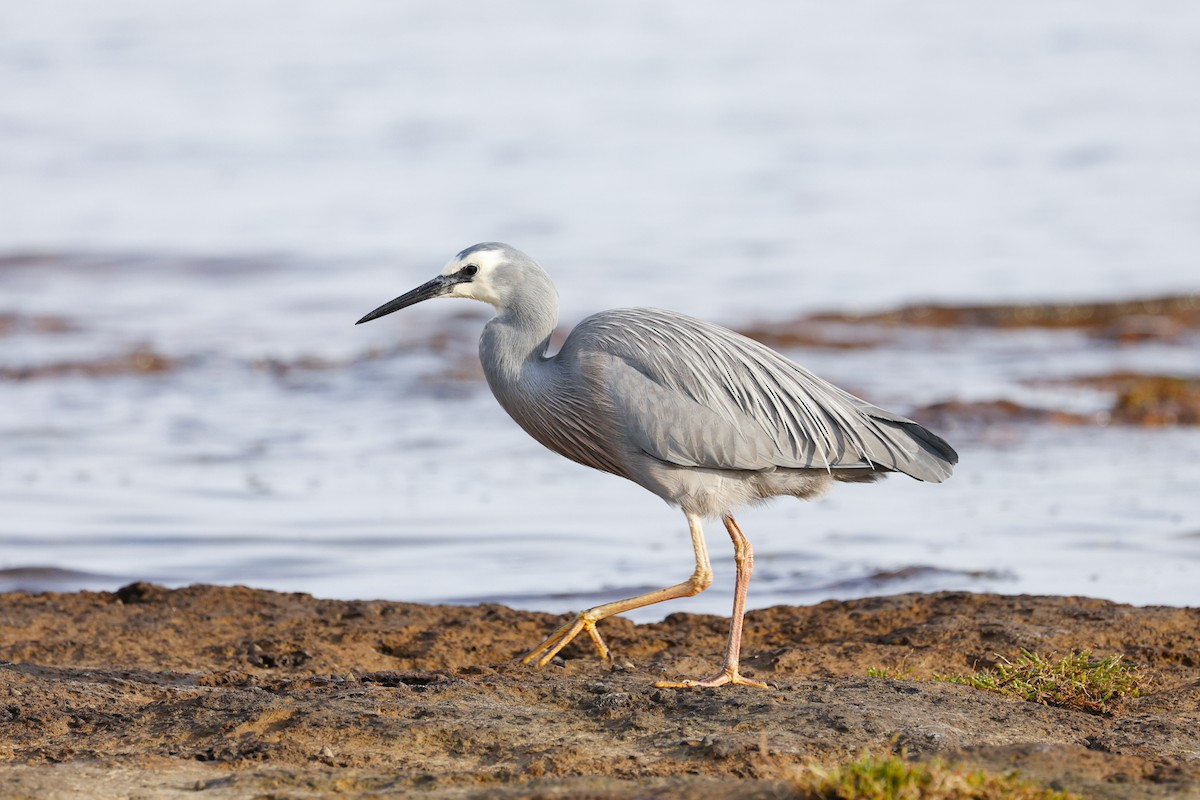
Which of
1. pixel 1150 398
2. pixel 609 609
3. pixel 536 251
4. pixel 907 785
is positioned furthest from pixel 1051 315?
pixel 907 785

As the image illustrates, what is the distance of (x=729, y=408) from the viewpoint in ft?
21.1

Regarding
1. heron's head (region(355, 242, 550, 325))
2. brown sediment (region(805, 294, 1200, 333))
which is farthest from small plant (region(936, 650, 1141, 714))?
brown sediment (region(805, 294, 1200, 333))

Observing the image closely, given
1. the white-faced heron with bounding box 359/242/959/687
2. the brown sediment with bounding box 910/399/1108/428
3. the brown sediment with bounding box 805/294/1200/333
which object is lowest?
the white-faced heron with bounding box 359/242/959/687

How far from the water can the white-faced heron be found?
2.00 metres

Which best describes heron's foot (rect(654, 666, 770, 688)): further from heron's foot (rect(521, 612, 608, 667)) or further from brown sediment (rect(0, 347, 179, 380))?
brown sediment (rect(0, 347, 179, 380))

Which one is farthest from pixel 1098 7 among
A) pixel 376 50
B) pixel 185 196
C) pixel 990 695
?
pixel 990 695

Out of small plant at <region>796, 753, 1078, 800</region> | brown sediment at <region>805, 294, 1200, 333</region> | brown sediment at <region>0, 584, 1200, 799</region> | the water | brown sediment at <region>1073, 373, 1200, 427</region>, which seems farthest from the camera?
brown sediment at <region>805, 294, 1200, 333</region>

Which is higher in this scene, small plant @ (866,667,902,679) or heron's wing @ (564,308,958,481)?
heron's wing @ (564,308,958,481)

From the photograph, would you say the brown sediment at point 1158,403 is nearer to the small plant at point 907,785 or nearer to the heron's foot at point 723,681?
the heron's foot at point 723,681

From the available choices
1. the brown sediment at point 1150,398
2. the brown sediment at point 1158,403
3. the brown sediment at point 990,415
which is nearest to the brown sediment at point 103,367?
the brown sediment at point 990,415

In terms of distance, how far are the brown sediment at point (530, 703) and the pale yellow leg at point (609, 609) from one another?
0.12m

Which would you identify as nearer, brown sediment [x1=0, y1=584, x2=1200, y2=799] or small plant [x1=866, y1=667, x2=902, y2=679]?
brown sediment [x1=0, y1=584, x2=1200, y2=799]

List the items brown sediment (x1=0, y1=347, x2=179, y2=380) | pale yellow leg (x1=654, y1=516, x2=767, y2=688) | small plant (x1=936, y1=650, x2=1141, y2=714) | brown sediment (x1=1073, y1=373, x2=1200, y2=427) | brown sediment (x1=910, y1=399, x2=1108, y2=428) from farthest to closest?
brown sediment (x1=0, y1=347, x2=179, y2=380), brown sediment (x1=1073, y1=373, x2=1200, y2=427), brown sediment (x1=910, y1=399, x2=1108, y2=428), pale yellow leg (x1=654, y1=516, x2=767, y2=688), small plant (x1=936, y1=650, x2=1141, y2=714)

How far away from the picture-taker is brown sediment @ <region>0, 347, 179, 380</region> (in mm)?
15375
